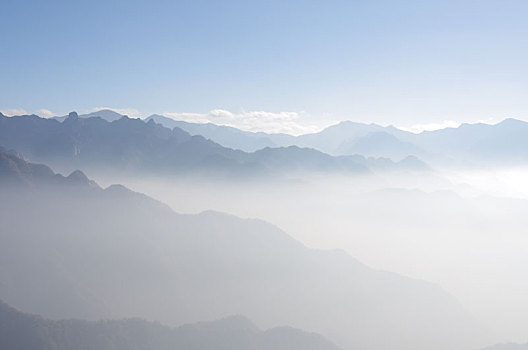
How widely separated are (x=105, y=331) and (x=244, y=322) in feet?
174

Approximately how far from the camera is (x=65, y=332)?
129 metres

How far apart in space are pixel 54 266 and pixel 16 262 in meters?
17.8

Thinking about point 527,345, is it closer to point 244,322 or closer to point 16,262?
point 244,322

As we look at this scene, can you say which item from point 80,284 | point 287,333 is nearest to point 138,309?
point 80,284

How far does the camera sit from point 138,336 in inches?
5349

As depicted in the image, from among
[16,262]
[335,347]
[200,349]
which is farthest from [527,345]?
[16,262]

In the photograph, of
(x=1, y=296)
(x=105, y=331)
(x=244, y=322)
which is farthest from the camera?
(x=1, y=296)

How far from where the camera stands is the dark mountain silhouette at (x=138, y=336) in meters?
126

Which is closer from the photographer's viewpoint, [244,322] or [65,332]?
[65,332]

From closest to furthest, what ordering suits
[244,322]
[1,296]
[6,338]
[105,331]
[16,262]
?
[6,338] → [105,331] → [244,322] → [1,296] → [16,262]

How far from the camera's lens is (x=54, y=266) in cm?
19925

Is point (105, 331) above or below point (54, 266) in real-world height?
below

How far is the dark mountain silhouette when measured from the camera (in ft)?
412

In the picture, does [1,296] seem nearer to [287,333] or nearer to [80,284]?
[80,284]
